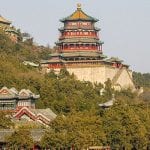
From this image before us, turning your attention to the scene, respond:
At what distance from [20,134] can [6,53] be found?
1853 inches

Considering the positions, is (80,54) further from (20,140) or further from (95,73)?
(20,140)

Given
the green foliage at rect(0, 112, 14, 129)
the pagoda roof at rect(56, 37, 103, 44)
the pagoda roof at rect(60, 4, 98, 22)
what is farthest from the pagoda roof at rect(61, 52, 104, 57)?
the green foliage at rect(0, 112, 14, 129)

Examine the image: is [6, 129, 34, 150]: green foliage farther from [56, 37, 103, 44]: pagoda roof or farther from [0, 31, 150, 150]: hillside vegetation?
[56, 37, 103, 44]: pagoda roof

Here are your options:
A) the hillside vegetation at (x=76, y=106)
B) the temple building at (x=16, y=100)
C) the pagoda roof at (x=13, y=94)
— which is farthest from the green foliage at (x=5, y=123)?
the pagoda roof at (x=13, y=94)

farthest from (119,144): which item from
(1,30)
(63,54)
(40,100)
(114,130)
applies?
(1,30)

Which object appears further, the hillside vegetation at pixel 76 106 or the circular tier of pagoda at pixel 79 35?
the circular tier of pagoda at pixel 79 35

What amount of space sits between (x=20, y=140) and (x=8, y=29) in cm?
6026

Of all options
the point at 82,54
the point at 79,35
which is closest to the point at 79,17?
the point at 79,35

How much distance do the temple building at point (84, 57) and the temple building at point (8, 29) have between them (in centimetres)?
1013

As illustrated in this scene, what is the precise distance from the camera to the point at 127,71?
9912cm

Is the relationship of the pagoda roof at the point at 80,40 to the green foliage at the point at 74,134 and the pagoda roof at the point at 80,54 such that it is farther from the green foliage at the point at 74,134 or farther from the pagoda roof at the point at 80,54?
the green foliage at the point at 74,134

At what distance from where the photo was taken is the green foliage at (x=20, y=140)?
51.5 meters

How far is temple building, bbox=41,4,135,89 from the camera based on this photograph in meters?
93.4

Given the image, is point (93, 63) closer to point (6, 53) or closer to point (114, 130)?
point (6, 53)
